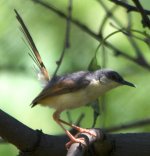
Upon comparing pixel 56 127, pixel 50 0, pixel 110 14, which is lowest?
pixel 56 127

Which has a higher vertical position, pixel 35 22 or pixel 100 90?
pixel 35 22

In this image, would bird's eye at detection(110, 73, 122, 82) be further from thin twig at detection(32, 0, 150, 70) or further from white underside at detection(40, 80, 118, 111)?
thin twig at detection(32, 0, 150, 70)

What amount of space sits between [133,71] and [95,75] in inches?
25.7

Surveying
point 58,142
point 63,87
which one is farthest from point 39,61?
point 58,142

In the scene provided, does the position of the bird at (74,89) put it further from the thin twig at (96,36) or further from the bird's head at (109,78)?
the thin twig at (96,36)

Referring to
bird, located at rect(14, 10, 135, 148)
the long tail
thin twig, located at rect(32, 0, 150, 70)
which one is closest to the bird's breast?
bird, located at rect(14, 10, 135, 148)

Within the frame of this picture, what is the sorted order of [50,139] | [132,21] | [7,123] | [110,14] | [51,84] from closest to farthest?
[7,123], [50,139], [51,84], [110,14], [132,21]

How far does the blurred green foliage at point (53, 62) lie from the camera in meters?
3.05

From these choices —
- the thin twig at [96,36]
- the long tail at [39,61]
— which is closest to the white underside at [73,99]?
the long tail at [39,61]

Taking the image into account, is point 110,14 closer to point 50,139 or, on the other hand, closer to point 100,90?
point 100,90

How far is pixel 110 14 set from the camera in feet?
10.1

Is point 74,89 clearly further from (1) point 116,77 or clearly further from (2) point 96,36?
(2) point 96,36

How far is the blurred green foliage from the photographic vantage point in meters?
3.05

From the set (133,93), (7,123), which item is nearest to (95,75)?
(133,93)
